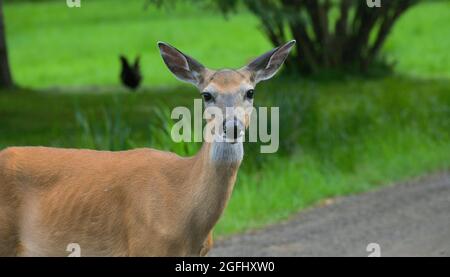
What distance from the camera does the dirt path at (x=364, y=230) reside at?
433 inches

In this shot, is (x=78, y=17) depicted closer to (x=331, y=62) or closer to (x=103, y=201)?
(x=331, y=62)

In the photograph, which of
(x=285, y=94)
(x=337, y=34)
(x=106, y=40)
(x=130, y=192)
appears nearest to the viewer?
(x=130, y=192)

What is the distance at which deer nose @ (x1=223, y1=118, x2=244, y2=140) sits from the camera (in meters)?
6.61

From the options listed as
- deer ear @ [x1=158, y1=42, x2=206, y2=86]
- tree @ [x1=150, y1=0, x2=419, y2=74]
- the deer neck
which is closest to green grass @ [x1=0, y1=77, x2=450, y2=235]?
tree @ [x1=150, y1=0, x2=419, y2=74]

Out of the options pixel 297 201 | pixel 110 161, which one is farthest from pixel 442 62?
pixel 110 161

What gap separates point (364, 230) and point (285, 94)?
3.47 metres

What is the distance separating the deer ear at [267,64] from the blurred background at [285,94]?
15.4ft

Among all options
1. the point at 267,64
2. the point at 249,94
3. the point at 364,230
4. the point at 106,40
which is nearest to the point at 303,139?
the point at 364,230

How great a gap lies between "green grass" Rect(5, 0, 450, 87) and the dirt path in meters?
14.3

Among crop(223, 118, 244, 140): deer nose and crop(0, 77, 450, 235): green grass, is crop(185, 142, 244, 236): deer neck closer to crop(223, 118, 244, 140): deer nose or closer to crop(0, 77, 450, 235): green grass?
crop(223, 118, 244, 140): deer nose

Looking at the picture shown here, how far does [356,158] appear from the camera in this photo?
15164 mm

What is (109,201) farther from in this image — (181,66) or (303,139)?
(303,139)

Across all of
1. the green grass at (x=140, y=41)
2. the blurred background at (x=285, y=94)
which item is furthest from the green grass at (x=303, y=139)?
the green grass at (x=140, y=41)

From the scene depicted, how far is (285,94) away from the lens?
49.0 feet
